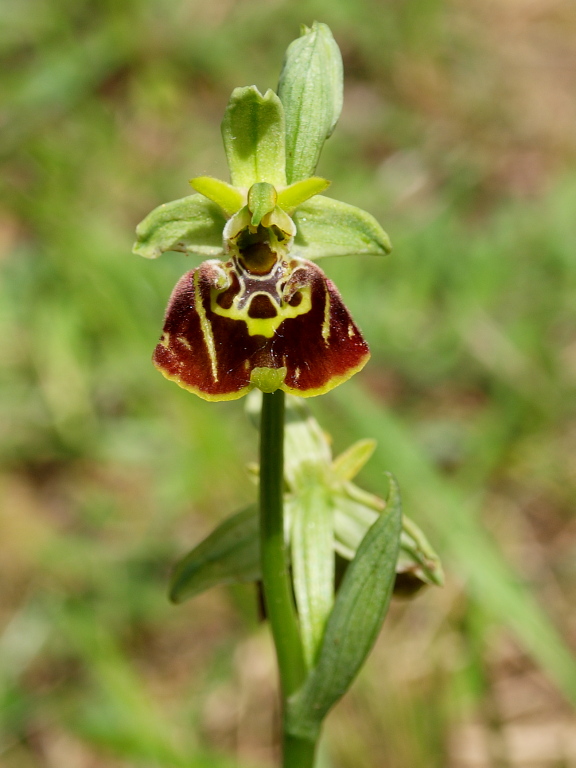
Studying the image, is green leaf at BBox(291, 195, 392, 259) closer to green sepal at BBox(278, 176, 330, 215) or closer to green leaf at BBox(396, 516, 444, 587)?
green sepal at BBox(278, 176, 330, 215)

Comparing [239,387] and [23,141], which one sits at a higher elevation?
[239,387]

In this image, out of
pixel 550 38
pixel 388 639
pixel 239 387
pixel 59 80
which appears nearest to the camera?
pixel 239 387

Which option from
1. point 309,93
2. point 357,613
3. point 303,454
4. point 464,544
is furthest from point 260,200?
point 464,544

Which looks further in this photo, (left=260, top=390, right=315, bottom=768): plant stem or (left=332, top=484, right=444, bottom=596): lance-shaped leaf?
(left=332, top=484, right=444, bottom=596): lance-shaped leaf

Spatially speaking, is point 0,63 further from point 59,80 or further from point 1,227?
point 1,227

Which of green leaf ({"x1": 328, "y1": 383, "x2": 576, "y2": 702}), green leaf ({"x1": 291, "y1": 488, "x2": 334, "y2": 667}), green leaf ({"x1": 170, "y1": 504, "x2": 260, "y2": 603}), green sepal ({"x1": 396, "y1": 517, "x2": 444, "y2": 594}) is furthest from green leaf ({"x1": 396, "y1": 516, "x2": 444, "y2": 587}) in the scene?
green leaf ({"x1": 328, "y1": 383, "x2": 576, "y2": 702})

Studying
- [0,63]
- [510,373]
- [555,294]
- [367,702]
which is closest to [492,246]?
[555,294]

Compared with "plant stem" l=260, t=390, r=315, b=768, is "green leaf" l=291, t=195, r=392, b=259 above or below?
above
